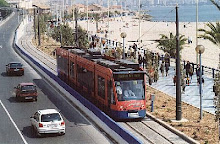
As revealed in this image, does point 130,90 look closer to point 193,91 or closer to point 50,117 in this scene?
point 50,117

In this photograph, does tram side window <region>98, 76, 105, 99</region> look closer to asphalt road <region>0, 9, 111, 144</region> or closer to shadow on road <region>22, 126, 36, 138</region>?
asphalt road <region>0, 9, 111, 144</region>

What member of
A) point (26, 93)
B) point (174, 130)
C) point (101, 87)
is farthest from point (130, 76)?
point (26, 93)

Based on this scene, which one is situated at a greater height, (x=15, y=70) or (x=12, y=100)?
(x=15, y=70)

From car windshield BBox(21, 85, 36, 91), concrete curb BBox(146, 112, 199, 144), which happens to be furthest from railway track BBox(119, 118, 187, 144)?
car windshield BBox(21, 85, 36, 91)

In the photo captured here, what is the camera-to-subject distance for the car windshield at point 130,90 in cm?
2911

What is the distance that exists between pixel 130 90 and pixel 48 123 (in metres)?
5.63

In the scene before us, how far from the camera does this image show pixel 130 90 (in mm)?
29547

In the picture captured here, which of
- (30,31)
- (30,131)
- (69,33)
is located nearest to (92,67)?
(30,131)

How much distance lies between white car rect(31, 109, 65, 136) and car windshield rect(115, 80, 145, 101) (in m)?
4.09

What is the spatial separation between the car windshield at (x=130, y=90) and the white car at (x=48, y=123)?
4.09 m

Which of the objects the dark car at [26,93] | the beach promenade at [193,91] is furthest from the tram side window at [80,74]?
the beach promenade at [193,91]

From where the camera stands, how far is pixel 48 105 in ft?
117

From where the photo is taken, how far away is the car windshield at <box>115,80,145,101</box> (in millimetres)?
29109

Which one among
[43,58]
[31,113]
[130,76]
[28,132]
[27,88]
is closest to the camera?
[28,132]
